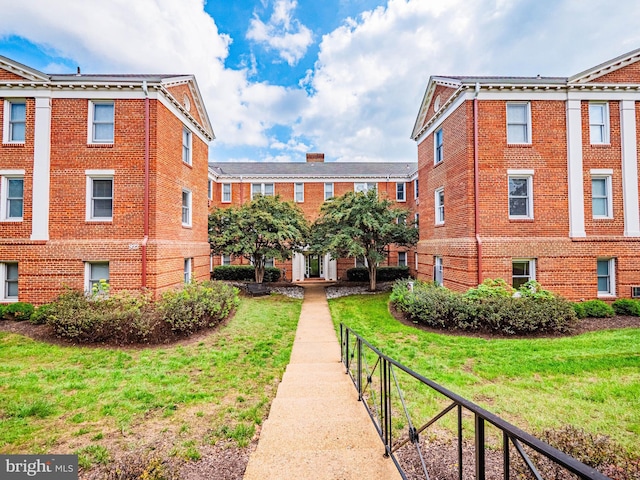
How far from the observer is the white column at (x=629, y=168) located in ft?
36.6

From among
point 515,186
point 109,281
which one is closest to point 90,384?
point 109,281

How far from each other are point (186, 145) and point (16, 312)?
8784mm

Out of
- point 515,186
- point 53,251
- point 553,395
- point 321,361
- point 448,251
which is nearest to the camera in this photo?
point 553,395

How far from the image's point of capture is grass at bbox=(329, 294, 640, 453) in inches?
169

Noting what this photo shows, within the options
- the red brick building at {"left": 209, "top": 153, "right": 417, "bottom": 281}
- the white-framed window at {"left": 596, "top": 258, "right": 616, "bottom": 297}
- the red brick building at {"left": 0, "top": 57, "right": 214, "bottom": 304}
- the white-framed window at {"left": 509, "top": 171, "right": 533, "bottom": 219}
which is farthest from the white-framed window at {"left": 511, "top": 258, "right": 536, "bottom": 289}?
the red brick building at {"left": 0, "top": 57, "right": 214, "bottom": 304}

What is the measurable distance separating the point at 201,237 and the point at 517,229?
14.3 m

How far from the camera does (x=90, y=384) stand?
561cm

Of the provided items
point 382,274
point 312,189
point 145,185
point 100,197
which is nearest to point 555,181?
point 382,274

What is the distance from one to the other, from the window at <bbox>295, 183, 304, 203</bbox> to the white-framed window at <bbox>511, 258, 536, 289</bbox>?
56.0ft

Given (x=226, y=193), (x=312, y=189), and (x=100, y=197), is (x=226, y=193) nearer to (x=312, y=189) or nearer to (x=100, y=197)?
(x=312, y=189)

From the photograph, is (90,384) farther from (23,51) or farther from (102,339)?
(23,51)

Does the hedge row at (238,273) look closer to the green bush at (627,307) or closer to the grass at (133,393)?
the grass at (133,393)

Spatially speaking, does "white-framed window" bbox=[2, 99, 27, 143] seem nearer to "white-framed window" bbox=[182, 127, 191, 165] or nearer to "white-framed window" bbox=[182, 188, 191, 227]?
"white-framed window" bbox=[182, 127, 191, 165]

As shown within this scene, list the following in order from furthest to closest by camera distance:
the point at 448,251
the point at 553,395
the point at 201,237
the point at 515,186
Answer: the point at 201,237 < the point at 448,251 < the point at 515,186 < the point at 553,395
